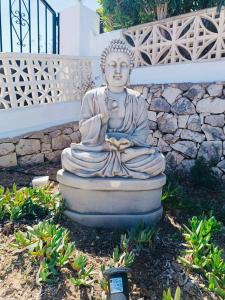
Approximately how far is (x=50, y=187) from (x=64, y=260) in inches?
68.7

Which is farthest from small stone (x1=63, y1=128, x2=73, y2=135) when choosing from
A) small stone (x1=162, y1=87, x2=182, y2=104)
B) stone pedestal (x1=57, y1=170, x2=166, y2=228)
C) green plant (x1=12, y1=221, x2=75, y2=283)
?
green plant (x1=12, y1=221, x2=75, y2=283)

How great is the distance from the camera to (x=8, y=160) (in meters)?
4.51

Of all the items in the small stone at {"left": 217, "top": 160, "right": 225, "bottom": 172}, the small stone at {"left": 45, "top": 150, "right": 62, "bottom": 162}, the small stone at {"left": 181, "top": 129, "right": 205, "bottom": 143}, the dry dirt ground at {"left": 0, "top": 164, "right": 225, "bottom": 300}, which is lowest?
the dry dirt ground at {"left": 0, "top": 164, "right": 225, "bottom": 300}

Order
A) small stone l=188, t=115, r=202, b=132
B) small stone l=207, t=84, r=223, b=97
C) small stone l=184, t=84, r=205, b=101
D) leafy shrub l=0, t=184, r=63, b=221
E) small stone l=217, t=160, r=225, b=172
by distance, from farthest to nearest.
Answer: small stone l=188, t=115, r=202, b=132, small stone l=184, t=84, r=205, b=101, small stone l=217, t=160, r=225, b=172, small stone l=207, t=84, r=223, b=97, leafy shrub l=0, t=184, r=63, b=221

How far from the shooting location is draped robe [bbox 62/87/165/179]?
2746 millimetres

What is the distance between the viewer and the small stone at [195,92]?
4482 mm

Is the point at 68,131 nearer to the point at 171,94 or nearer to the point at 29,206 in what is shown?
the point at 171,94

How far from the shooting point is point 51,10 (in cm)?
564

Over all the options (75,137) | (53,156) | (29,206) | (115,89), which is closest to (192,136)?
(115,89)

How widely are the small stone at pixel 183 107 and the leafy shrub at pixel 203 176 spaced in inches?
34.3

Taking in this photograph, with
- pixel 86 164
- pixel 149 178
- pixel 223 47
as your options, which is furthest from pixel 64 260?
pixel 223 47

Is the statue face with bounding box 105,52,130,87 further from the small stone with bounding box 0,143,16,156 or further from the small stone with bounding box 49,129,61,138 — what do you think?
the small stone with bounding box 49,129,61,138

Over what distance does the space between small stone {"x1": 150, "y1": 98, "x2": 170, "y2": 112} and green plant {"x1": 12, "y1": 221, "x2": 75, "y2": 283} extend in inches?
128

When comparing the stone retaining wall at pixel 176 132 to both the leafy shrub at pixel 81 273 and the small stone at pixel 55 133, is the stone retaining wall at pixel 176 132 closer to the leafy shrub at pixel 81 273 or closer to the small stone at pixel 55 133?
the small stone at pixel 55 133
